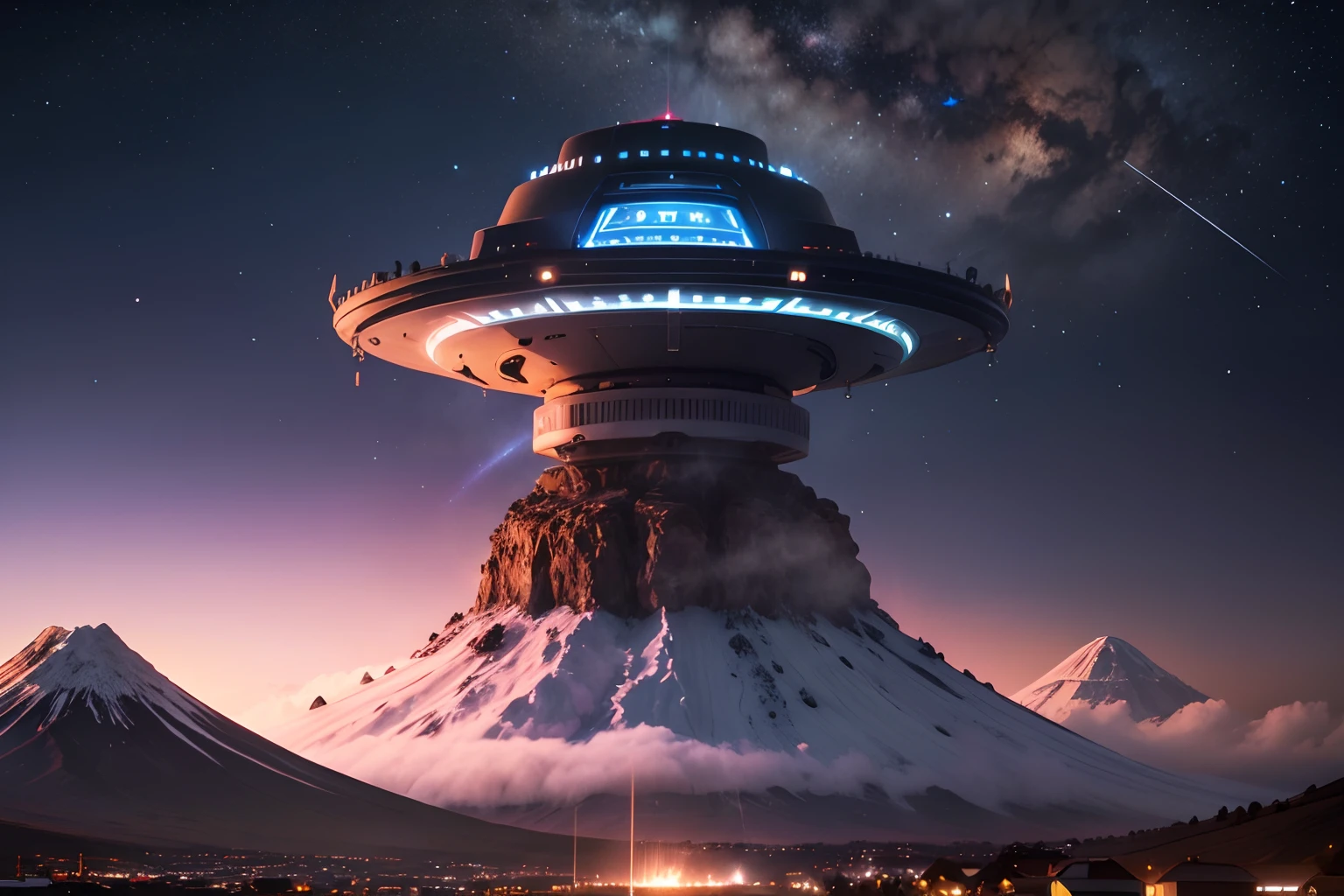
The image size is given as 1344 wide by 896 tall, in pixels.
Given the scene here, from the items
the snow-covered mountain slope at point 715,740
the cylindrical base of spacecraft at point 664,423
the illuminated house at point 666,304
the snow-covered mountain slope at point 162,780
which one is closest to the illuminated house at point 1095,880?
the snow-covered mountain slope at point 715,740

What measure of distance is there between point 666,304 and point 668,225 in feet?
16.1

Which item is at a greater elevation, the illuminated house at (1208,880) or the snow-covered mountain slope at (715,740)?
the snow-covered mountain slope at (715,740)

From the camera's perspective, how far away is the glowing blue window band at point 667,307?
333 ft

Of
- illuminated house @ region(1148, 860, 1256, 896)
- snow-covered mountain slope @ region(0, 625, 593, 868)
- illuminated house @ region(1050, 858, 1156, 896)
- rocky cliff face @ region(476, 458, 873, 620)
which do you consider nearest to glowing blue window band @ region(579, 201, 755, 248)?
rocky cliff face @ region(476, 458, 873, 620)

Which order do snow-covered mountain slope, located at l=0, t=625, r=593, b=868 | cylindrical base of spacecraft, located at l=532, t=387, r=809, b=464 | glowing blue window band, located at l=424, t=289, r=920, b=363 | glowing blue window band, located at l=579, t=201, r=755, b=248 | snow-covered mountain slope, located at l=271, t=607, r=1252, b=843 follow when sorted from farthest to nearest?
cylindrical base of spacecraft, located at l=532, t=387, r=809, b=464 → glowing blue window band, located at l=579, t=201, r=755, b=248 → glowing blue window band, located at l=424, t=289, r=920, b=363 → snow-covered mountain slope, located at l=271, t=607, r=1252, b=843 → snow-covered mountain slope, located at l=0, t=625, r=593, b=868

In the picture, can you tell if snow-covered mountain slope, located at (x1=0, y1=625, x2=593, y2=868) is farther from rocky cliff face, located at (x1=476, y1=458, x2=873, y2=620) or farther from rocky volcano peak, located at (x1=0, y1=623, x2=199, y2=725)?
rocky cliff face, located at (x1=476, y1=458, x2=873, y2=620)

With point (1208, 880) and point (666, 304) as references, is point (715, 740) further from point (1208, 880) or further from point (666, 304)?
point (1208, 880)

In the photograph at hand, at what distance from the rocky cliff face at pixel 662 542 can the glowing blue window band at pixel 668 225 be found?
1663 centimetres

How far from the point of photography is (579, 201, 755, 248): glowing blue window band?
102688 millimetres

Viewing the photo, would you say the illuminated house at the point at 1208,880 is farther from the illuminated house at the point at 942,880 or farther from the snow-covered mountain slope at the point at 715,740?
the snow-covered mountain slope at the point at 715,740

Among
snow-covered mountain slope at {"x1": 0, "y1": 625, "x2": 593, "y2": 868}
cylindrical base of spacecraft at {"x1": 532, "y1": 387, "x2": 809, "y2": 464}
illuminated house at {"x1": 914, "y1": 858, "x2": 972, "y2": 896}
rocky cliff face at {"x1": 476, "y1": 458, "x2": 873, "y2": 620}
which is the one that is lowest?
illuminated house at {"x1": 914, "y1": 858, "x2": 972, "y2": 896}

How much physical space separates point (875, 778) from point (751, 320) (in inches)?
1065

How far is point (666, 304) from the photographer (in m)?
102

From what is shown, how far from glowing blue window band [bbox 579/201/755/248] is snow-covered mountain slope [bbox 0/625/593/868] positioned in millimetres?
32798
